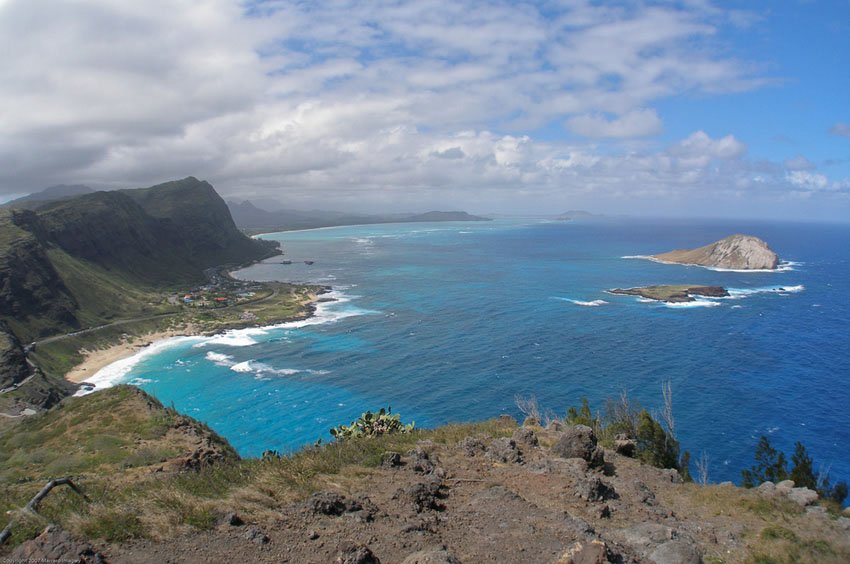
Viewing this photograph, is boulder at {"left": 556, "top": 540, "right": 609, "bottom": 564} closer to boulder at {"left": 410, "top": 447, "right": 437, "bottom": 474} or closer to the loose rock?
boulder at {"left": 410, "top": 447, "right": 437, "bottom": 474}

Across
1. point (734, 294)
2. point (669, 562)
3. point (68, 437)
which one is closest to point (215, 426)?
point (68, 437)

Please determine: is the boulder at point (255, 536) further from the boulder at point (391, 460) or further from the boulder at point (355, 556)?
the boulder at point (391, 460)

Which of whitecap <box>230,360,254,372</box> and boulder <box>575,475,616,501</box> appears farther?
whitecap <box>230,360,254,372</box>

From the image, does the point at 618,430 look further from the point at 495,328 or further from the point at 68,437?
the point at 495,328

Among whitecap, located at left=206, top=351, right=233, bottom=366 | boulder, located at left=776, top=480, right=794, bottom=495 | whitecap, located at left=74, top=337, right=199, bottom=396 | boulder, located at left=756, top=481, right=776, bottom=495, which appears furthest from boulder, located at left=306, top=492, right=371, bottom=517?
whitecap, located at left=74, top=337, right=199, bottom=396

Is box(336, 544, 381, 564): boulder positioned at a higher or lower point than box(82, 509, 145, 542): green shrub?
lower

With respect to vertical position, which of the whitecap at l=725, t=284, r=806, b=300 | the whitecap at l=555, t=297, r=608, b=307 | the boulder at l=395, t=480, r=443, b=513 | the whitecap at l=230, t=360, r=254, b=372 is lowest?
the whitecap at l=230, t=360, r=254, b=372

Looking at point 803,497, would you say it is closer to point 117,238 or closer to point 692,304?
point 692,304
